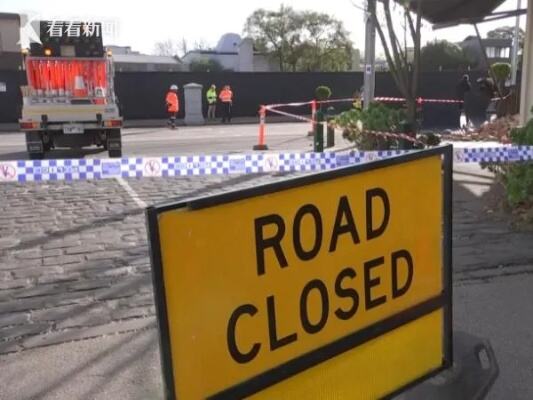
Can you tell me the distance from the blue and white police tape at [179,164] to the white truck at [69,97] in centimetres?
718

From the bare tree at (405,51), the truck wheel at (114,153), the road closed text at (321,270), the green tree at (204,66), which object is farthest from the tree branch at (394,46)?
the green tree at (204,66)

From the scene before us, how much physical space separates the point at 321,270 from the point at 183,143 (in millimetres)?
14985

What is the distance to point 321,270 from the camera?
6.67 feet

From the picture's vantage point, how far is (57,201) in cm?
806

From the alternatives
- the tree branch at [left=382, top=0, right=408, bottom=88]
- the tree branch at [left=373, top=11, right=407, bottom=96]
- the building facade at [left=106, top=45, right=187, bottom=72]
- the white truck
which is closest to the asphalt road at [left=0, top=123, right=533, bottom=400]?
the tree branch at [left=373, top=11, right=407, bottom=96]

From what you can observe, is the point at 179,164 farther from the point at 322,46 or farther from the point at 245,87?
the point at 322,46

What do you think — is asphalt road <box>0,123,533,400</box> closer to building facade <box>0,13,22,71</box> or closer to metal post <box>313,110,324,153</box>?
metal post <box>313,110,324,153</box>

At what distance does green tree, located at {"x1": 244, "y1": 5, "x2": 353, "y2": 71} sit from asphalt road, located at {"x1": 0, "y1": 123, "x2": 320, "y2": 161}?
29.3 metres

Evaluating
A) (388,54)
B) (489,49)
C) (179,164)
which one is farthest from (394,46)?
(489,49)

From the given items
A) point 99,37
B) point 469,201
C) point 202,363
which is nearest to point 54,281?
point 202,363

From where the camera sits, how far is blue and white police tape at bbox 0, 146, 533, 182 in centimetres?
573

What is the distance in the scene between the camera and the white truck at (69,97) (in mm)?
12875

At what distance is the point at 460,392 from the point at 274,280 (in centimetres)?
124

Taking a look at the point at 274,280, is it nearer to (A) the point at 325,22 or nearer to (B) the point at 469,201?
(B) the point at 469,201
